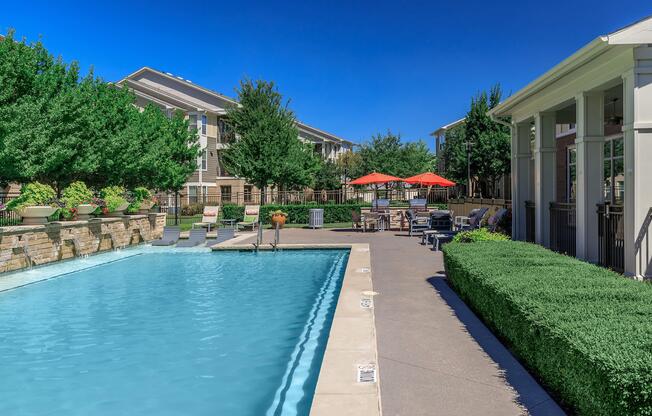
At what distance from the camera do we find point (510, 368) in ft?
15.6

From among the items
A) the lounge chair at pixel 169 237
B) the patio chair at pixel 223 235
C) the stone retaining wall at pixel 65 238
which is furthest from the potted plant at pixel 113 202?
the patio chair at pixel 223 235

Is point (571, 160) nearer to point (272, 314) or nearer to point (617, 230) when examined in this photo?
point (617, 230)

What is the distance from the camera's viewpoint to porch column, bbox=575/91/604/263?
30.1 ft

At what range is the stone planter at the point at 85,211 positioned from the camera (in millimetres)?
16386

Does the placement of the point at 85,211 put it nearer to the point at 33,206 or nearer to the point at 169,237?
the point at 33,206

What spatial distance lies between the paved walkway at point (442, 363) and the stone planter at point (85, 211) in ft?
37.9

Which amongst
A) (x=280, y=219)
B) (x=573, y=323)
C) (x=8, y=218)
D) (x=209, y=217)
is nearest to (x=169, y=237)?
(x=209, y=217)

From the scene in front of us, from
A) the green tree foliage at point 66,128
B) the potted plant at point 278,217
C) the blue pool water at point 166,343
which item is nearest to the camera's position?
the blue pool water at point 166,343

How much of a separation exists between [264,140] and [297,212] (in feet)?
17.9

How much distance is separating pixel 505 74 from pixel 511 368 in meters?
29.5

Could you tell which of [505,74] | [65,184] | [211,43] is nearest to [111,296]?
[65,184]

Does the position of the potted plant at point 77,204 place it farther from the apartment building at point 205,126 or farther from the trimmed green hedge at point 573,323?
the apartment building at point 205,126

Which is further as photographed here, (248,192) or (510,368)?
(248,192)

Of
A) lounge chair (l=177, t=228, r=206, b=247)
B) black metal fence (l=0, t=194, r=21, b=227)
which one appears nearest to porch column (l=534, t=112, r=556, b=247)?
lounge chair (l=177, t=228, r=206, b=247)
